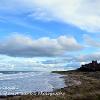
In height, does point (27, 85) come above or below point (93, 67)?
below

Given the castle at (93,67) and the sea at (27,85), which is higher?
the castle at (93,67)

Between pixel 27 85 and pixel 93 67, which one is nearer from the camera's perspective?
pixel 27 85

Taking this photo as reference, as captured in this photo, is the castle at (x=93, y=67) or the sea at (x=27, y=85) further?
the castle at (x=93, y=67)

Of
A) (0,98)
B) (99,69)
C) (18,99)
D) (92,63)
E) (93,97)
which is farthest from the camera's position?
(92,63)

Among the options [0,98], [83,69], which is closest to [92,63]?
[83,69]

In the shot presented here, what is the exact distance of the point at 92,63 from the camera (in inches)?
5581

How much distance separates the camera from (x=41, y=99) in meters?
26.3

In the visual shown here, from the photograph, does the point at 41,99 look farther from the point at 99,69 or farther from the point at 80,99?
the point at 99,69

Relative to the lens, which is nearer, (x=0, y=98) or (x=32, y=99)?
(x=32, y=99)

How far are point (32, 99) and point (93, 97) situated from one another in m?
5.12

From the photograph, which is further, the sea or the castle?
the castle

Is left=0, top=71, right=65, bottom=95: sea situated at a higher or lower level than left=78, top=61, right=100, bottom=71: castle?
lower

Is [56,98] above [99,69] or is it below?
below

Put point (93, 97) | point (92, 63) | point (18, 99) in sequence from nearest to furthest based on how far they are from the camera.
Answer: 1. point (93, 97)
2. point (18, 99)
3. point (92, 63)
